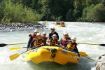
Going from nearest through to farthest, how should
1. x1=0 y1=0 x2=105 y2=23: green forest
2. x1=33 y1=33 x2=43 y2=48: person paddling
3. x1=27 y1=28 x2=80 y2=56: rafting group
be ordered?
1. x1=27 y1=28 x2=80 y2=56: rafting group
2. x1=33 y1=33 x2=43 y2=48: person paddling
3. x1=0 y1=0 x2=105 y2=23: green forest

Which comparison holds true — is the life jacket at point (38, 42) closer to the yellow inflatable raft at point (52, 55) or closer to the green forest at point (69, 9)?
the yellow inflatable raft at point (52, 55)

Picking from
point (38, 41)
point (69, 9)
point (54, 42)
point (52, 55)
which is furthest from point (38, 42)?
point (69, 9)

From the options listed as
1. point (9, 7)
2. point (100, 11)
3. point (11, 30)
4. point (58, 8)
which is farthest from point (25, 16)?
point (58, 8)

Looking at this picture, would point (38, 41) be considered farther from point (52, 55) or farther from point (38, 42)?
point (52, 55)

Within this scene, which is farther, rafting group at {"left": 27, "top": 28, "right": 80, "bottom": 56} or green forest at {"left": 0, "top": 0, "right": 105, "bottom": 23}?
green forest at {"left": 0, "top": 0, "right": 105, "bottom": 23}

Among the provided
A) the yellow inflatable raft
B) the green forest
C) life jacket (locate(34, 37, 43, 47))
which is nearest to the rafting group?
life jacket (locate(34, 37, 43, 47))

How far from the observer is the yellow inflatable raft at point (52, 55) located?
35.1 ft

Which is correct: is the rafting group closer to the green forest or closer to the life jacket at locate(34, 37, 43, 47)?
the life jacket at locate(34, 37, 43, 47)

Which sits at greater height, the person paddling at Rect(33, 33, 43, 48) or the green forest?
the person paddling at Rect(33, 33, 43, 48)

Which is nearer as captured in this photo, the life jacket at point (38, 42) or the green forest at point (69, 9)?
the life jacket at point (38, 42)

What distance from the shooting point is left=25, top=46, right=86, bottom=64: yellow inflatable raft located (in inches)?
421

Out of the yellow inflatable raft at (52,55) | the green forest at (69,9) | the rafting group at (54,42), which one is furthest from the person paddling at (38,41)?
the green forest at (69,9)

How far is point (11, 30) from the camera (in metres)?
24.9

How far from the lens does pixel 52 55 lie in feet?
35.1
